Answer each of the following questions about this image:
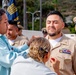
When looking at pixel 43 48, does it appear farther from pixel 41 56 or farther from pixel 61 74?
pixel 61 74

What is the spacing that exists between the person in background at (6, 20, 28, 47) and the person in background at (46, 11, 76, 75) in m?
1.15

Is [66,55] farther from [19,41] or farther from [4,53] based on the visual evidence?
→ [19,41]

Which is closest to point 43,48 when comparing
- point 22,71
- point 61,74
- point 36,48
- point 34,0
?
point 36,48

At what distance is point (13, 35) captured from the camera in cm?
604

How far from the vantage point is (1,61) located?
3.43 metres

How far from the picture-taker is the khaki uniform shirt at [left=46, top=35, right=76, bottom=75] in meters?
4.31

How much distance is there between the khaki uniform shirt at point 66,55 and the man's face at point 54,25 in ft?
0.61

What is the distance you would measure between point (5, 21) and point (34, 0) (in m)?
55.5

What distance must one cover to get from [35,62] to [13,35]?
305cm

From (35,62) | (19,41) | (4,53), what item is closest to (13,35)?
(19,41)

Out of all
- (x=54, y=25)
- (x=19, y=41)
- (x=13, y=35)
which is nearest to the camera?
(x=54, y=25)

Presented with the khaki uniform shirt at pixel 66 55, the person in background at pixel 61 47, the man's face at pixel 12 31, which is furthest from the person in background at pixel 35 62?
the man's face at pixel 12 31

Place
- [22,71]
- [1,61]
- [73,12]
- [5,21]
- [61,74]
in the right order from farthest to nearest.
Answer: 1. [73,12]
2. [61,74]
3. [5,21]
4. [1,61]
5. [22,71]

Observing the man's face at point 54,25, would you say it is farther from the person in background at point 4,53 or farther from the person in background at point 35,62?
the person in background at point 35,62
